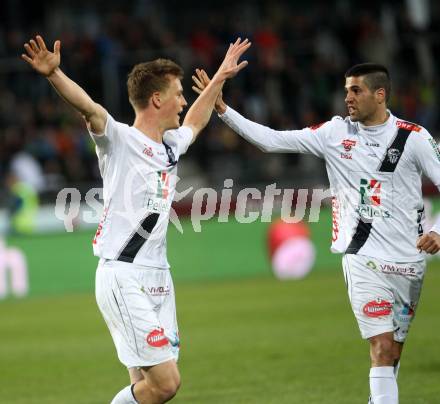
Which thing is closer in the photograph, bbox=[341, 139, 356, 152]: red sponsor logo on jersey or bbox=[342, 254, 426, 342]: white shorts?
bbox=[342, 254, 426, 342]: white shorts

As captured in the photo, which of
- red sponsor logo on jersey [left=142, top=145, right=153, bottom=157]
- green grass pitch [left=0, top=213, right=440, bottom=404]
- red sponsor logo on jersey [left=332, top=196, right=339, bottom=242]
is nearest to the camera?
red sponsor logo on jersey [left=142, top=145, right=153, bottom=157]

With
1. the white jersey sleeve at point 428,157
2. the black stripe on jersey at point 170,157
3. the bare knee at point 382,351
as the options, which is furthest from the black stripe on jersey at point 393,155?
the black stripe on jersey at point 170,157

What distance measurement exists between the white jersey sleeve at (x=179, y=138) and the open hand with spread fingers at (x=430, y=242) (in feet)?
5.97

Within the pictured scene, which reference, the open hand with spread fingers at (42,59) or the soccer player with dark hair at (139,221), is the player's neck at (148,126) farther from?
the open hand with spread fingers at (42,59)

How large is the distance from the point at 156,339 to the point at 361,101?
244cm

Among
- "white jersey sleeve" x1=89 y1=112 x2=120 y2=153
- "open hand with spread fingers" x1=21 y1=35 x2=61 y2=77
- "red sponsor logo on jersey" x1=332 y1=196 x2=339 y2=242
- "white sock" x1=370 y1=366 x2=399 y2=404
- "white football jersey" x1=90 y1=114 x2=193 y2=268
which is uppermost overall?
"open hand with spread fingers" x1=21 y1=35 x2=61 y2=77

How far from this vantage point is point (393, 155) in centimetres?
793

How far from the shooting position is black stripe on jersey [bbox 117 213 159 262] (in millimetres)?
7137

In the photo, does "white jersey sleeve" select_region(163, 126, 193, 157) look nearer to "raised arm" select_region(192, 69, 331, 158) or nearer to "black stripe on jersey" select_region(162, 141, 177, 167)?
"black stripe on jersey" select_region(162, 141, 177, 167)

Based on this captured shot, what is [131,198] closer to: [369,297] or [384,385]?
[369,297]

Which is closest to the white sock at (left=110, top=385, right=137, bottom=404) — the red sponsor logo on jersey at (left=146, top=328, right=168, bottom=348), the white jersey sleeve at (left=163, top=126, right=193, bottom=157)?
the red sponsor logo on jersey at (left=146, top=328, right=168, bottom=348)

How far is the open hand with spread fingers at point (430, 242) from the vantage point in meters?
7.56

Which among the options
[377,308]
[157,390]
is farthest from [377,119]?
[157,390]

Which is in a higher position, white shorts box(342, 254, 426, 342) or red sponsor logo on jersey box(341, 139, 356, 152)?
red sponsor logo on jersey box(341, 139, 356, 152)
